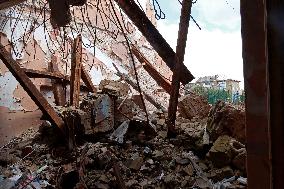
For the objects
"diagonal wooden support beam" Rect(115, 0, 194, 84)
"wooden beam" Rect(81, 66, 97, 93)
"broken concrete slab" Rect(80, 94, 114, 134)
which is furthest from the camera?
"wooden beam" Rect(81, 66, 97, 93)

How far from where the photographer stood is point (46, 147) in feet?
17.5

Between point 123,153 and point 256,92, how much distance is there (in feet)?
13.5

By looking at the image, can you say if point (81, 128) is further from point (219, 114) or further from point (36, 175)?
point (219, 114)

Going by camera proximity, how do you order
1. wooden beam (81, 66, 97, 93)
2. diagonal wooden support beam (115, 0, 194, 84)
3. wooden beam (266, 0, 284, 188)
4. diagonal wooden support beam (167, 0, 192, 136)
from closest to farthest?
wooden beam (266, 0, 284, 188) < diagonal wooden support beam (115, 0, 194, 84) < diagonal wooden support beam (167, 0, 192, 136) < wooden beam (81, 66, 97, 93)

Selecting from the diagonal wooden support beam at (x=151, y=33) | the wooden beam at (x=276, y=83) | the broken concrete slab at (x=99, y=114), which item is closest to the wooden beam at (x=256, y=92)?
the wooden beam at (x=276, y=83)

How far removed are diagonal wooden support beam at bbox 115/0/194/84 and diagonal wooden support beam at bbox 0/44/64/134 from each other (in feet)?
6.06

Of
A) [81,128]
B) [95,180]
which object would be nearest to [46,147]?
[81,128]

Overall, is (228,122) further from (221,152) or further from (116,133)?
(116,133)

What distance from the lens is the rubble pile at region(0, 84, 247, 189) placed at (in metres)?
4.10

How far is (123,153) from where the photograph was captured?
15.7 ft

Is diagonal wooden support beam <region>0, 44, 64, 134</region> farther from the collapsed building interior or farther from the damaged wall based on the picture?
the damaged wall

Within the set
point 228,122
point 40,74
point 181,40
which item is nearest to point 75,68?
point 40,74

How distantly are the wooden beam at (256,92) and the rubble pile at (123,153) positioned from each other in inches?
120

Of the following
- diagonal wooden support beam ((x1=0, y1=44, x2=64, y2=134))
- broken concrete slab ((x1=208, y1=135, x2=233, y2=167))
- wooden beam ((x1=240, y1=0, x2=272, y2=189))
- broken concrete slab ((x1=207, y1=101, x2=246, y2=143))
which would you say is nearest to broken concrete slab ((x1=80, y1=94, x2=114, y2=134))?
diagonal wooden support beam ((x1=0, y1=44, x2=64, y2=134))
